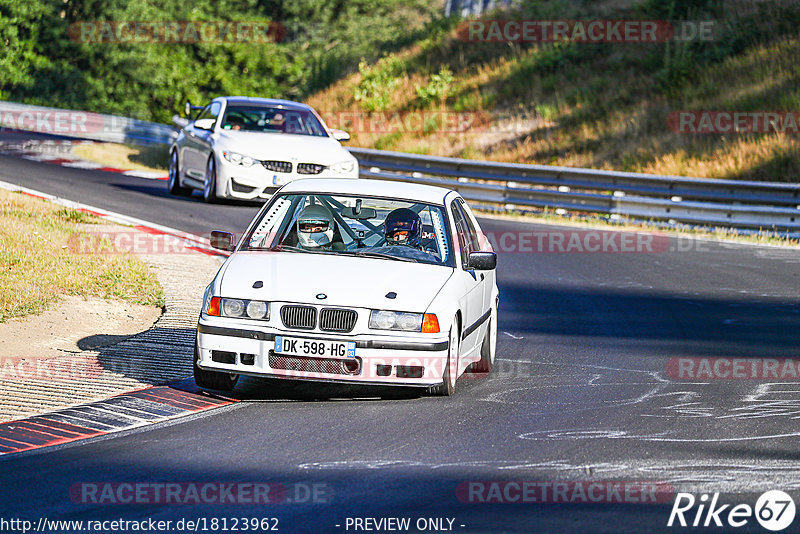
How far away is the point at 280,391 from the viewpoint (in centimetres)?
857

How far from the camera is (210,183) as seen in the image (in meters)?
19.1

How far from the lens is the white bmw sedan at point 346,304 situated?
787 centimetres

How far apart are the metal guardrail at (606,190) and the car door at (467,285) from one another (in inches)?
469

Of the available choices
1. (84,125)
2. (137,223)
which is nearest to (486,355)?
(137,223)

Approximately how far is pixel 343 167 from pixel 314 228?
30.4ft

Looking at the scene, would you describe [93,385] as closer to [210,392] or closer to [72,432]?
[210,392]

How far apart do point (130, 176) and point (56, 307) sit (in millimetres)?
13857

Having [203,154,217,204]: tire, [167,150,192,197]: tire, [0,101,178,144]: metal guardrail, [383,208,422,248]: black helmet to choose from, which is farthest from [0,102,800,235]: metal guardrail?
[383,208,422,248]: black helmet

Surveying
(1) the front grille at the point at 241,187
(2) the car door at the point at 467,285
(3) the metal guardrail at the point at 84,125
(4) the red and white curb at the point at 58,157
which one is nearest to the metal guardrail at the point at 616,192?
(4) the red and white curb at the point at 58,157

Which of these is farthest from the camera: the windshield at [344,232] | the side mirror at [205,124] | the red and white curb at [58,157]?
the red and white curb at [58,157]

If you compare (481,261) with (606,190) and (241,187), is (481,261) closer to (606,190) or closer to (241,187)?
(241,187)

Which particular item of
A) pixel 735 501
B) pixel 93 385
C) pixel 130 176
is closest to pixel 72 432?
pixel 93 385

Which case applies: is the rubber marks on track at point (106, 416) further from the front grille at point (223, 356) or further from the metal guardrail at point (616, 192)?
the metal guardrail at point (616, 192)

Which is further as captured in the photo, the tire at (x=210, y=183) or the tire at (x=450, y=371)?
the tire at (x=210, y=183)
